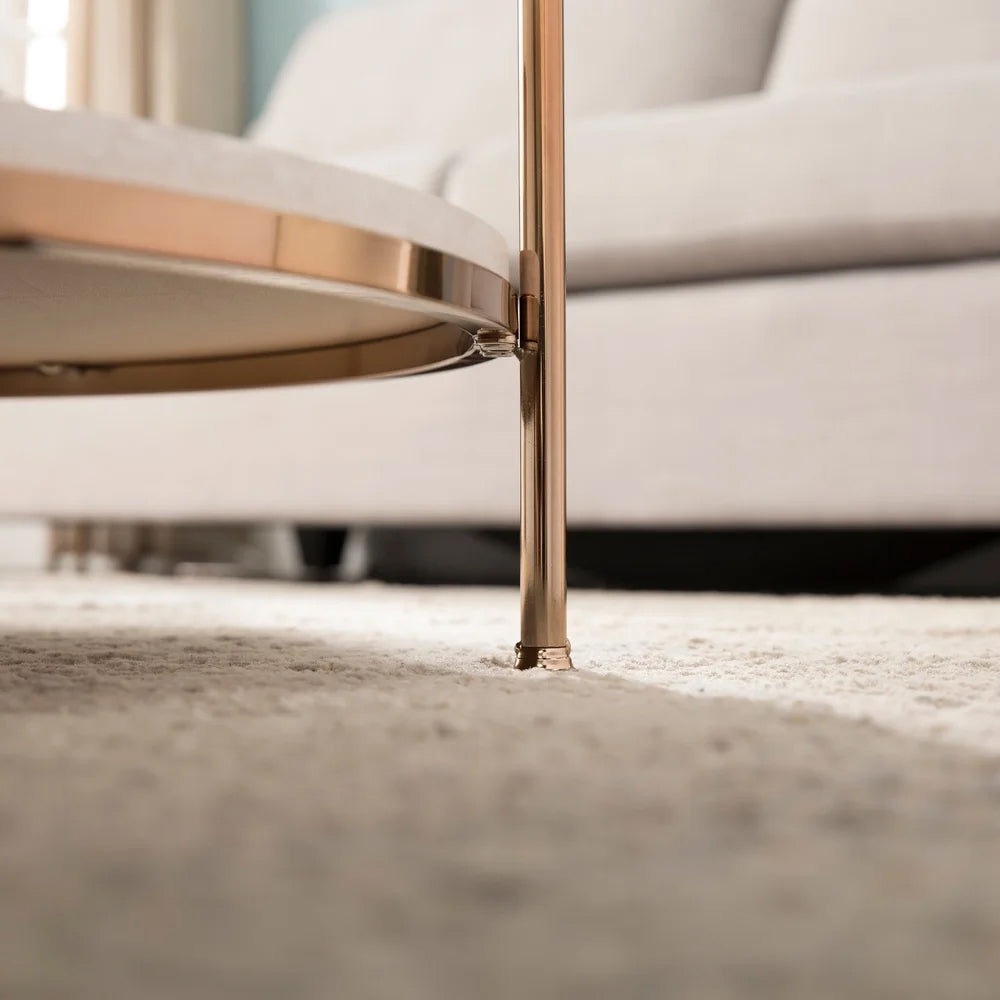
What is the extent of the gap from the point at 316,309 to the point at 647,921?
53 centimetres

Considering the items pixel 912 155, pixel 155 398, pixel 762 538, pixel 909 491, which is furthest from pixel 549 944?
pixel 155 398

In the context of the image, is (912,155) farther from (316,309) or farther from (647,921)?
(647,921)

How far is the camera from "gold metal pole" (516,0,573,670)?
640 millimetres

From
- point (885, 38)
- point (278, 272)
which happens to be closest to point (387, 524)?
point (278, 272)

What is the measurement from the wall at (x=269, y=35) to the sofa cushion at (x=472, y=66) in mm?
342

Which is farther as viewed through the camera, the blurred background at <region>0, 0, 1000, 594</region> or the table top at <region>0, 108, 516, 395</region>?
the blurred background at <region>0, 0, 1000, 594</region>

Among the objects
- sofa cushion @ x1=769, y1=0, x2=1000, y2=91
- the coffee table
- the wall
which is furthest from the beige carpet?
the wall

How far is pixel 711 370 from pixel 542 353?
2.24 ft

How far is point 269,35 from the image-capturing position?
3.01 m

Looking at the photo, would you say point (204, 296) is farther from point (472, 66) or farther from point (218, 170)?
point (472, 66)

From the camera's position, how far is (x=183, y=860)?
280 mm

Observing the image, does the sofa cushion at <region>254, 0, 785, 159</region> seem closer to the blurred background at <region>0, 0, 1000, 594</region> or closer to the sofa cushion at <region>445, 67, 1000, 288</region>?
the blurred background at <region>0, 0, 1000, 594</region>

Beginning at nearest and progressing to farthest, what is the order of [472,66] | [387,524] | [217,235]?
[217,235], [387,524], [472,66]

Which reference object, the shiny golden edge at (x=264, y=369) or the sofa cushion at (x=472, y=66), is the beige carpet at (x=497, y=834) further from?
the sofa cushion at (x=472, y=66)
